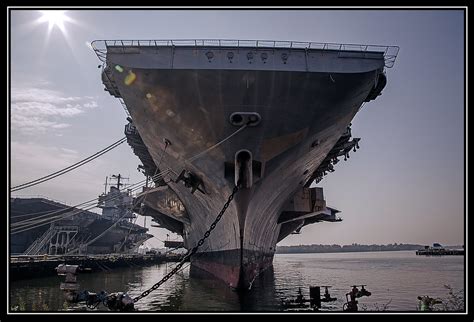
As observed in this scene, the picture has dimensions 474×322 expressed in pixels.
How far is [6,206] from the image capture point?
167 inches

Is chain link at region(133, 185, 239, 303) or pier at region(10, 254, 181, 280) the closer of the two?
chain link at region(133, 185, 239, 303)

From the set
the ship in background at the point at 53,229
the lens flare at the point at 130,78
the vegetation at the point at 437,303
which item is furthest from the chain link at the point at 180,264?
the ship in background at the point at 53,229

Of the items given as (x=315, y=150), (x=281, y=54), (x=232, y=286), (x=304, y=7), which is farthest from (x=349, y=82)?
(x=232, y=286)

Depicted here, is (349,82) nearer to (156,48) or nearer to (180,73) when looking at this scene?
(180,73)

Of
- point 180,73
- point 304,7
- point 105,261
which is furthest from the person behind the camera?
point 105,261

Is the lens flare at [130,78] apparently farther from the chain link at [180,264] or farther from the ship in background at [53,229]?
the ship in background at [53,229]

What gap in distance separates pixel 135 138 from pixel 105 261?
54.9ft

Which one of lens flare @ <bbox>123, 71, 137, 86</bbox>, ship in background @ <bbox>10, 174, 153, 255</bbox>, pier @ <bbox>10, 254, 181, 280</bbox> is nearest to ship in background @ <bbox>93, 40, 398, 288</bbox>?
lens flare @ <bbox>123, 71, 137, 86</bbox>

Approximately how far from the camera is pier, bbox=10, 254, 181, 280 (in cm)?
1836

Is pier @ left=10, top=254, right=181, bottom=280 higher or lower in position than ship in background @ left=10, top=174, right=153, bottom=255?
lower

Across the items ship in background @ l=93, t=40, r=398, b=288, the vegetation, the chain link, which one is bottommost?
the vegetation

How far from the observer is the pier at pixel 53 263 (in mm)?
18359

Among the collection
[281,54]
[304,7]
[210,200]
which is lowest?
[210,200]

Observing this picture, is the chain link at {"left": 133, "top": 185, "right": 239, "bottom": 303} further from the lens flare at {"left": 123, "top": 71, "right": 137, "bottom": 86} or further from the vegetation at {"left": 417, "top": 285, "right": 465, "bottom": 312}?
the vegetation at {"left": 417, "top": 285, "right": 465, "bottom": 312}
